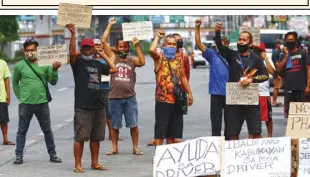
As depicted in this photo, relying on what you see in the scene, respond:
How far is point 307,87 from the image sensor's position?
44.7 ft

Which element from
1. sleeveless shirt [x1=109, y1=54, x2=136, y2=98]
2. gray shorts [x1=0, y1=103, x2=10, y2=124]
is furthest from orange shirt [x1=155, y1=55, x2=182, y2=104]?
gray shorts [x1=0, y1=103, x2=10, y2=124]

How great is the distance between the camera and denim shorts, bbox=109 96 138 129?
13086 millimetres

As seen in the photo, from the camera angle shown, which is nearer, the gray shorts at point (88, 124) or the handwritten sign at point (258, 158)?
the handwritten sign at point (258, 158)

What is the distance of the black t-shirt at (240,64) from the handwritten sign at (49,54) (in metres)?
2.09

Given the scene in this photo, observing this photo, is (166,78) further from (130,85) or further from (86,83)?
(130,85)

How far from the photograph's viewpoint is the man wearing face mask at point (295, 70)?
13.7 metres

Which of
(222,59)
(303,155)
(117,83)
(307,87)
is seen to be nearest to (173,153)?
(303,155)

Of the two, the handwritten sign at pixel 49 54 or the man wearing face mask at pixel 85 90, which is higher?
the handwritten sign at pixel 49 54

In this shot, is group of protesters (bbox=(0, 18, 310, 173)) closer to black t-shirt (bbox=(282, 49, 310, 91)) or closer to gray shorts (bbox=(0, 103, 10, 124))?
black t-shirt (bbox=(282, 49, 310, 91))

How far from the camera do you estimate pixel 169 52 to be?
11.5m

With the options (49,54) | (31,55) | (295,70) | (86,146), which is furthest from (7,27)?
(49,54)

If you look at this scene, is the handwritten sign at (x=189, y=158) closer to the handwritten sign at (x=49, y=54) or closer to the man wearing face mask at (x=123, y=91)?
the handwritten sign at (x=49, y=54)

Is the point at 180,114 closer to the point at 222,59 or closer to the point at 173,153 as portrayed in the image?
the point at 222,59

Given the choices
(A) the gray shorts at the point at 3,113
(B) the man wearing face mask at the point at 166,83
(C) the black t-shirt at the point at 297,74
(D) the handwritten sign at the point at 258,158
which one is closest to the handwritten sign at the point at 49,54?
(B) the man wearing face mask at the point at 166,83
